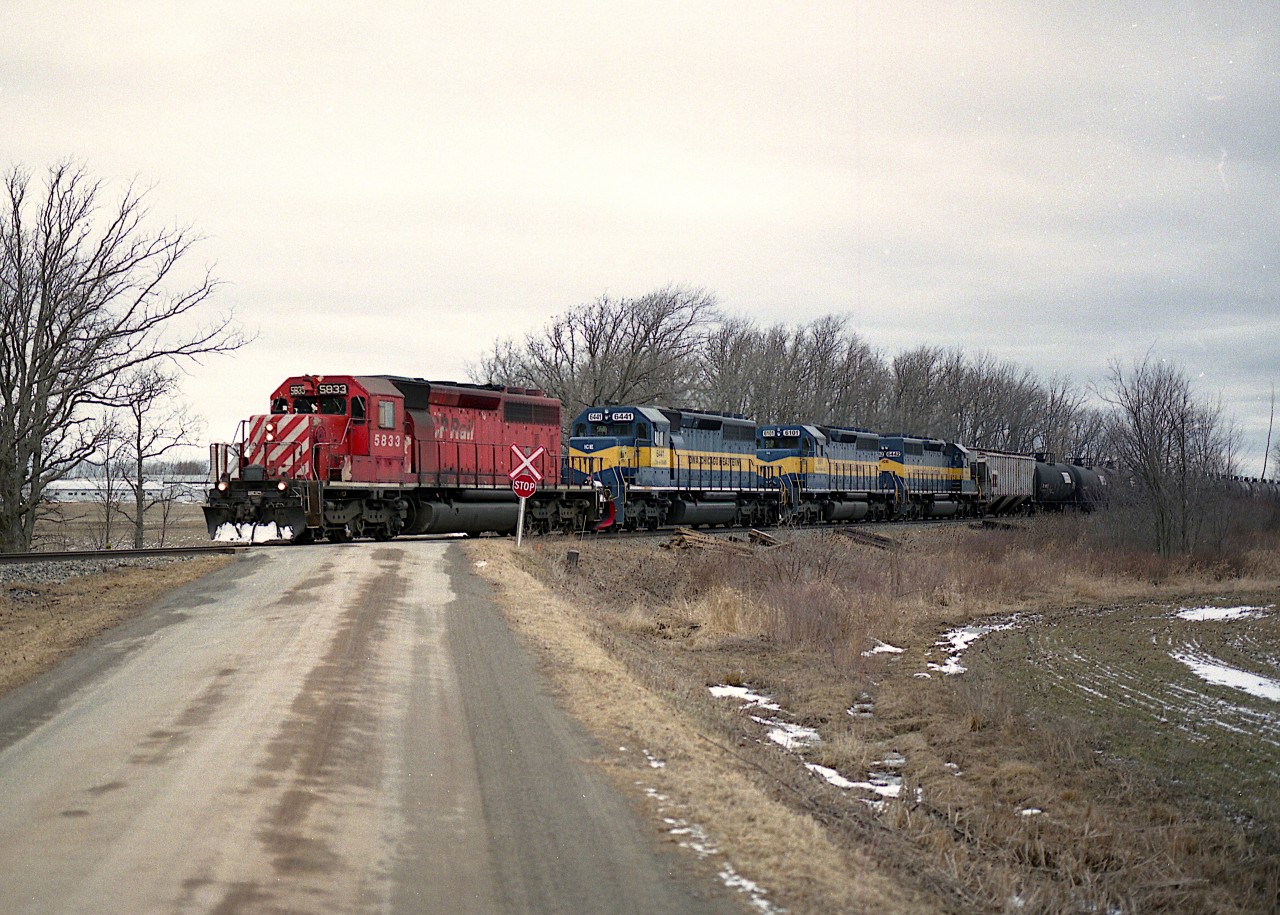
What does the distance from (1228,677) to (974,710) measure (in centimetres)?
577

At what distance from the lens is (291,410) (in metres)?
24.6

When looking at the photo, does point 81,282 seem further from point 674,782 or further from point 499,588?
point 674,782

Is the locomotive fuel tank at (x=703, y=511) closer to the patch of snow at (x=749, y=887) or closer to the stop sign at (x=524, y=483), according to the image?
the stop sign at (x=524, y=483)

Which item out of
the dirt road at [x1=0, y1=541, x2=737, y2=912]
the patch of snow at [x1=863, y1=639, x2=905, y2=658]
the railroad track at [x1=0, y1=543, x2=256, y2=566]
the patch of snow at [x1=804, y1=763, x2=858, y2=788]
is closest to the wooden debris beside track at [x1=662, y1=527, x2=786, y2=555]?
the patch of snow at [x1=863, y1=639, x2=905, y2=658]

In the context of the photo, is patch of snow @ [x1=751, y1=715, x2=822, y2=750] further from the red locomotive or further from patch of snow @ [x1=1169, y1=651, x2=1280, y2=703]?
the red locomotive

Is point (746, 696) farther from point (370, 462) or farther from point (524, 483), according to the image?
point (370, 462)

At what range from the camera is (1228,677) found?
16.9 meters

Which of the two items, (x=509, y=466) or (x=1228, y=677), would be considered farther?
(x=509, y=466)

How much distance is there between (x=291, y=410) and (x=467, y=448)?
4809mm

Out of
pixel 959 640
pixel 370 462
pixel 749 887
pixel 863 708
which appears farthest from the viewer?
pixel 370 462

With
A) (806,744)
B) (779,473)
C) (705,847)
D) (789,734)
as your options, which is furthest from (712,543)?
(705,847)

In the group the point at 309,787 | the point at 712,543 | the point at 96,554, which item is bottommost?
the point at 309,787

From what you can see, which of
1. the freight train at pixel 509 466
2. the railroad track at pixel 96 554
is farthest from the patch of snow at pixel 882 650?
the railroad track at pixel 96 554

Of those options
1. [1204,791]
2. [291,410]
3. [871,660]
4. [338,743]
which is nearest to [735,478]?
[291,410]
